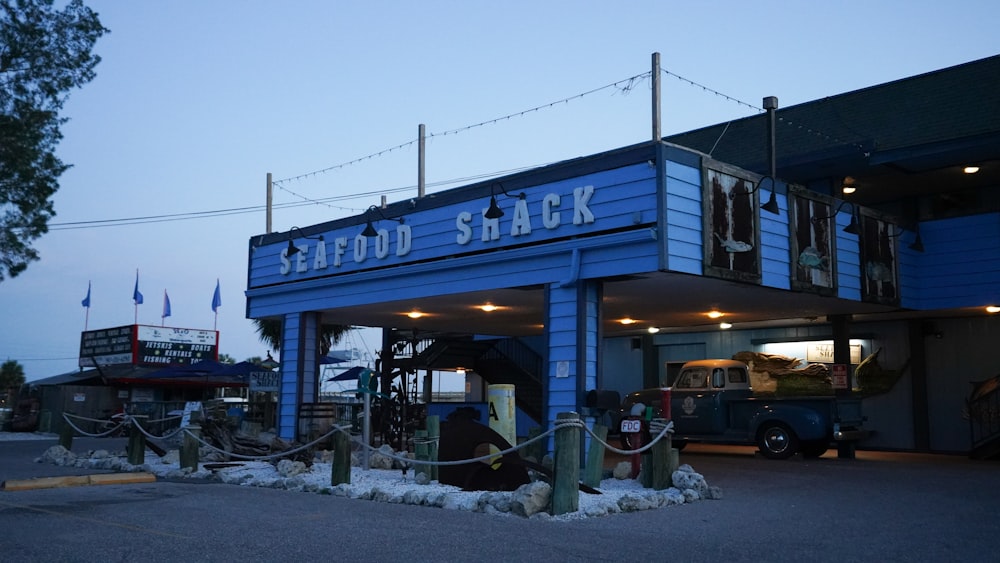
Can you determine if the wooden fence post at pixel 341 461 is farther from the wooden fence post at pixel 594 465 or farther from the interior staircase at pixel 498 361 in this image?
the interior staircase at pixel 498 361

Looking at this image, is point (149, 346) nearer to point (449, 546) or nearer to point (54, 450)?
point (54, 450)

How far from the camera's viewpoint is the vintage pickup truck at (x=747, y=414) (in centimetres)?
1739

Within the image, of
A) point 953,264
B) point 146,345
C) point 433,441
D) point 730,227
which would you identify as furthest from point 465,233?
point 146,345

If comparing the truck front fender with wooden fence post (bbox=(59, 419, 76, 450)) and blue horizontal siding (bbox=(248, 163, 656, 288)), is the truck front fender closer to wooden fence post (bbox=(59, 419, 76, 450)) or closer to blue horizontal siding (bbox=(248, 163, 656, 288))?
blue horizontal siding (bbox=(248, 163, 656, 288))

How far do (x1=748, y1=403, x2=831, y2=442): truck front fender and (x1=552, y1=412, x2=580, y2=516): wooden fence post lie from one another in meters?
8.91

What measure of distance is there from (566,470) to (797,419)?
362 inches

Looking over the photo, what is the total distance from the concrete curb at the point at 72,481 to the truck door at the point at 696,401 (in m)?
10.9

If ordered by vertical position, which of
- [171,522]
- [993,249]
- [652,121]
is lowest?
[171,522]

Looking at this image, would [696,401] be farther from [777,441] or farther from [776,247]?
[776,247]

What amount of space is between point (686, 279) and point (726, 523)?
18.4 ft

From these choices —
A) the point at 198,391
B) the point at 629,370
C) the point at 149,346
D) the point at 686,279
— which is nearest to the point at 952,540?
the point at 686,279

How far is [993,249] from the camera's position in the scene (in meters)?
17.8

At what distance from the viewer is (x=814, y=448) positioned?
706 inches

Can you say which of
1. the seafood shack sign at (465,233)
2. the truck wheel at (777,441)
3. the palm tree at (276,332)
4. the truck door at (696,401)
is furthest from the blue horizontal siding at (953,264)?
the palm tree at (276,332)
